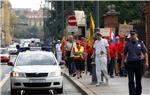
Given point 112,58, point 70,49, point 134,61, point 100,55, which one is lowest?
point 112,58

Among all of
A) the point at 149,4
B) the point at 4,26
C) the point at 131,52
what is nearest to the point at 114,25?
the point at 149,4

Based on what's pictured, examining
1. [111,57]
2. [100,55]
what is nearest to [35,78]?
[100,55]

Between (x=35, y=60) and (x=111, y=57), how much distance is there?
5932mm

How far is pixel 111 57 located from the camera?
931 inches

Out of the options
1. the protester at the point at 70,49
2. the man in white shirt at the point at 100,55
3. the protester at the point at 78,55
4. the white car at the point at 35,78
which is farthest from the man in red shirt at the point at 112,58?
the white car at the point at 35,78

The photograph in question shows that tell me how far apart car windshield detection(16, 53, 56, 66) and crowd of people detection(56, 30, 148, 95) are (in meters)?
1.71

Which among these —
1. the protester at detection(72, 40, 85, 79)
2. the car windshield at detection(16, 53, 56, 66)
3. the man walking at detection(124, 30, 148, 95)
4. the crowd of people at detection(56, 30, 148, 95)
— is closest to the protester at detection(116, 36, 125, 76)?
the crowd of people at detection(56, 30, 148, 95)

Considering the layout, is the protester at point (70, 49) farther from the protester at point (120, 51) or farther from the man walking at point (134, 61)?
the man walking at point (134, 61)

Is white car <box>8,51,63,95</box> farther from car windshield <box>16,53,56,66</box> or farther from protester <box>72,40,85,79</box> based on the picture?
protester <box>72,40,85,79</box>

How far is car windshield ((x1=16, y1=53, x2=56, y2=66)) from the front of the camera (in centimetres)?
1831

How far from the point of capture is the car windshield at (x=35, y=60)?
1831 centimetres

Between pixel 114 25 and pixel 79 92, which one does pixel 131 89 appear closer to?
pixel 79 92

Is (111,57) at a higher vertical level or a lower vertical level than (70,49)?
lower

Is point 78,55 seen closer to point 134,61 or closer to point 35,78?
point 35,78
